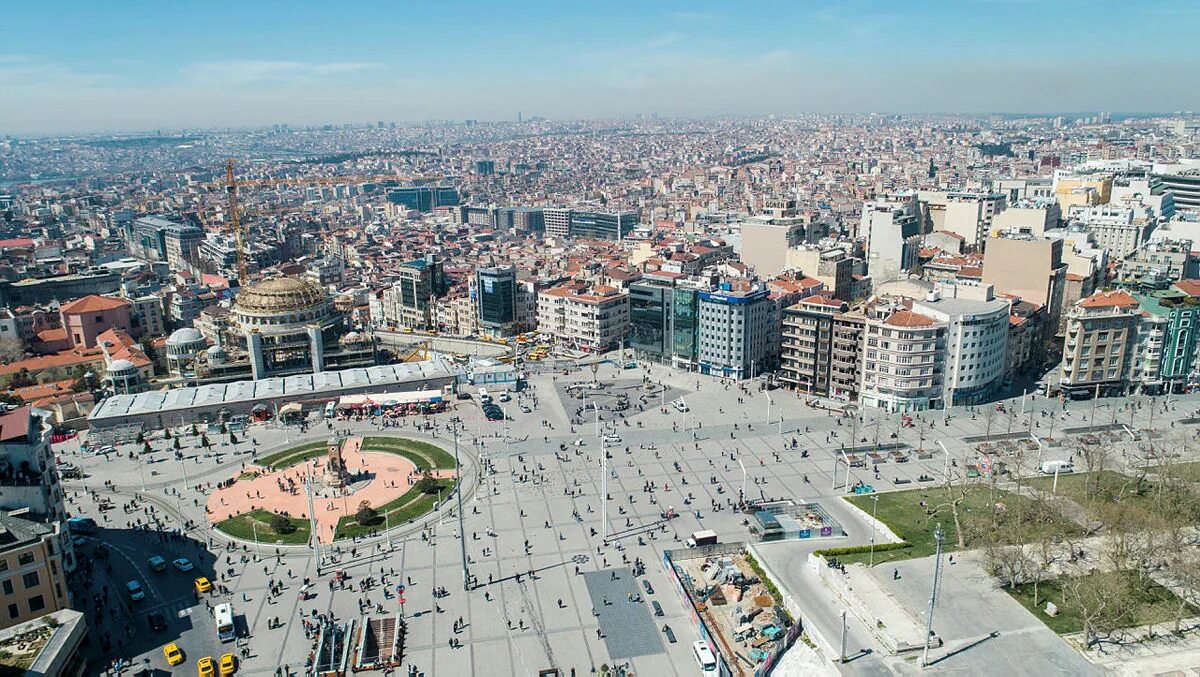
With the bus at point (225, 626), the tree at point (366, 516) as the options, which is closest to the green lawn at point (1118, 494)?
the tree at point (366, 516)

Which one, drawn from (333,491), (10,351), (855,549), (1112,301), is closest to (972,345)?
(1112,301)

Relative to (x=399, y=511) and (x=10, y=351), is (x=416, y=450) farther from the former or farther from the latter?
(x=10, y=351)

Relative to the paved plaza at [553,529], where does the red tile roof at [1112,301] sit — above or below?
above

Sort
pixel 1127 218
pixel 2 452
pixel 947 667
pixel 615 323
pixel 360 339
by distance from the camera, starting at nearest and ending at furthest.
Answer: pixel 947 667 < pixel 2 452 < pixel 360 339 < pixel 615 323 < pixel 1127 218

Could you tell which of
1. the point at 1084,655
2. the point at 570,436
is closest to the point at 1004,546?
the point at 1084,655

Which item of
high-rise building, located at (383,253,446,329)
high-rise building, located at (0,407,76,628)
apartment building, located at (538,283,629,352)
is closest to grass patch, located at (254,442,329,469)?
high-rise building, located at (0,407,76,628)

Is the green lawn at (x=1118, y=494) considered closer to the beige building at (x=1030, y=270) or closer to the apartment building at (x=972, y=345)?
the apartment building at (x=972, y=345)

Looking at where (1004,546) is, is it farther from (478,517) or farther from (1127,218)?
(1127,218)
